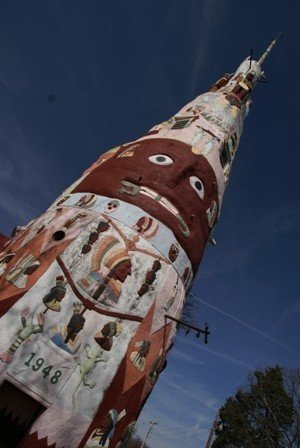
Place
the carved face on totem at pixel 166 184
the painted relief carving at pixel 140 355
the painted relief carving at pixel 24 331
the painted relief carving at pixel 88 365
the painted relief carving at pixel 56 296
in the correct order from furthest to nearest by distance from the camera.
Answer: the carved face on totem at pixel 166 184, the painted relief carving at pixel 140 355, the painted relief carving at pixel 56 296, the painted relief carving at pixel 88 365, the painted relief carving at pixel 24 331

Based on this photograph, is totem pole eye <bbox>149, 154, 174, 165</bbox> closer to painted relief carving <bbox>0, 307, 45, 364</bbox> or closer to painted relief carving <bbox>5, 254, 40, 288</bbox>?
painted relief carving <bbox>5, 254, 40, 288</bbox>

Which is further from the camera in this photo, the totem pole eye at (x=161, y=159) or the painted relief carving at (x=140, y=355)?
the totem pole eye at (x=161, y=159)

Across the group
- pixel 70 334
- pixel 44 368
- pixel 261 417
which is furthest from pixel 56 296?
pixel 261 417

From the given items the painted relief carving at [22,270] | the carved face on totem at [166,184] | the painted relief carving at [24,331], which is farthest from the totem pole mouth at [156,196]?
the painted relief carving at [24,331]

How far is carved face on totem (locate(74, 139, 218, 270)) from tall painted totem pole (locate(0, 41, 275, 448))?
4 cm

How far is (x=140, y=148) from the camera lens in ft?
40.5

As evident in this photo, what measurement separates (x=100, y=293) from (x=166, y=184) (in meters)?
4.48

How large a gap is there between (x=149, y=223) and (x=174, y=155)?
3.43 m

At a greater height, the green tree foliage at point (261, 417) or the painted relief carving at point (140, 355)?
the green tree foliage at point (261, 417)

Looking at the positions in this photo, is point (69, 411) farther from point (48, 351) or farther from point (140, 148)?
point (140, 148)

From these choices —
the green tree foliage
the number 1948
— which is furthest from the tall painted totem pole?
the green tree foliage

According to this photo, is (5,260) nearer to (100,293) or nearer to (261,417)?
(100,293)

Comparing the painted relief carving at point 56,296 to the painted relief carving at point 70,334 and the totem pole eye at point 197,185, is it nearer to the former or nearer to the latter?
the painted relief carving at point 70,334

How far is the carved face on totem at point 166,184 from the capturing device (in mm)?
10398
